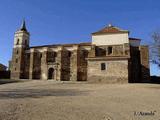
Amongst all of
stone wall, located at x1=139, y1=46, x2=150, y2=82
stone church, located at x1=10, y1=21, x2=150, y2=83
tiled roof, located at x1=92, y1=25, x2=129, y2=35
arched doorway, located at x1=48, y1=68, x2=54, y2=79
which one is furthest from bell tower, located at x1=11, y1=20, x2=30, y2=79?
stone wall, located at x1=139, y1=46, x2=150, y2=82

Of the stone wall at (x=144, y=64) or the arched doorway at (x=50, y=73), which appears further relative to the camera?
the arched doorway at (x=50, y=73)

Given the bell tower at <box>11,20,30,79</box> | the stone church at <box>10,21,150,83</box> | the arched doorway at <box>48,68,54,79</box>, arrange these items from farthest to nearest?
the bell tower at <box>11,20,30,79</box> < the arched doorway at <box>48,68,54,79</box> < the stone church at <box>10,21,150,83</box>

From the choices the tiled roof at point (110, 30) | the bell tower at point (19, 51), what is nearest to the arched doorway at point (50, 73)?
the bell tower at point (19, 51)

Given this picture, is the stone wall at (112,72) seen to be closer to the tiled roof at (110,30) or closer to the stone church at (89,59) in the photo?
the stone church at (89,59)

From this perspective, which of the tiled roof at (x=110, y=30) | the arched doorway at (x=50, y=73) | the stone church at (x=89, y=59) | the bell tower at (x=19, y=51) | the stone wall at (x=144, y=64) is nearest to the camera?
the stone church at (x=89, y=59)

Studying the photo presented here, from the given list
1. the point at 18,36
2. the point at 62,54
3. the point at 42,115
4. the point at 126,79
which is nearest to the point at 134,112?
the point at 42,115

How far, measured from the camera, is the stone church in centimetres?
3284

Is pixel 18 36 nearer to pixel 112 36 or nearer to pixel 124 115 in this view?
pixel 112 36

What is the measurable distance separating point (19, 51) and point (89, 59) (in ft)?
70.0

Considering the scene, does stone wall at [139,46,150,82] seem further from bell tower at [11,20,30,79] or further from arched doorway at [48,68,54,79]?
bell tower at [11,20,30,79]

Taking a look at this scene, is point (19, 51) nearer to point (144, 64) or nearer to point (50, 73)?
point (50, 73)

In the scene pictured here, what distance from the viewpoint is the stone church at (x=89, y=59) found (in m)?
32.8

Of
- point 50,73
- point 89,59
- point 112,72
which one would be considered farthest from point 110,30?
point 50,73

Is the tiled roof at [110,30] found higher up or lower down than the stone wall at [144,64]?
higher up
